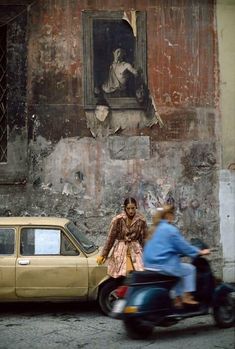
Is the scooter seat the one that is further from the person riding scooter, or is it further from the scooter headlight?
the scooter headlight

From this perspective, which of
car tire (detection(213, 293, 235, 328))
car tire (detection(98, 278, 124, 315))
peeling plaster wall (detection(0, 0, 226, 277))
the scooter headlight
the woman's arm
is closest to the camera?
the scooter headlight

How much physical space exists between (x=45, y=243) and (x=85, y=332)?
171cm

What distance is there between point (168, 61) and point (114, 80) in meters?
1.17

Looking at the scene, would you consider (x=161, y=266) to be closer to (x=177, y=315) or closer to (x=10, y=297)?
(x=177, y=315)

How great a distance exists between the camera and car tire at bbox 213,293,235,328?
22.3 feet

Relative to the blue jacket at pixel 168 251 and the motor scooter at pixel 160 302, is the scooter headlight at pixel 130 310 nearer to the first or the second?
the motor scooter at pixel 160 302

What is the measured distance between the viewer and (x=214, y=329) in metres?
6.95

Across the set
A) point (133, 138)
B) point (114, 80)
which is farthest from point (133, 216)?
point (114, 80)

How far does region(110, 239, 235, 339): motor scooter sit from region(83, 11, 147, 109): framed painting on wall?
5.03m

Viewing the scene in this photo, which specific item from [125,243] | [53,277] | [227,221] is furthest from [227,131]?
[53,277]

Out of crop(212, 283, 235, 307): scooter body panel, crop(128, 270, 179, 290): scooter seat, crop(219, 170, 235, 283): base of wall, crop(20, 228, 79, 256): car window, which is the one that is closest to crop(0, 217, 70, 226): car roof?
crop(20, 228, 79, 256): car window

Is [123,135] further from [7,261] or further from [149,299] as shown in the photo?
[149,299]

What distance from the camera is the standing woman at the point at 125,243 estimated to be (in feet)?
26.3

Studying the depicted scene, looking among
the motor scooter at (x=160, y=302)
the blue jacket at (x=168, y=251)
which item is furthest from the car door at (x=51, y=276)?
the blue jacket at (x=168, y=251)
